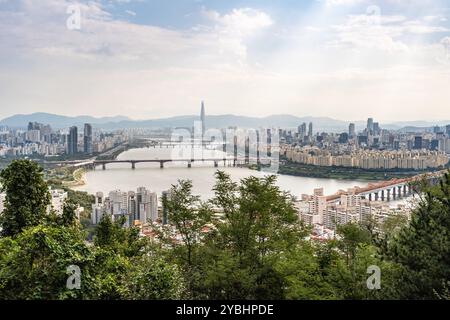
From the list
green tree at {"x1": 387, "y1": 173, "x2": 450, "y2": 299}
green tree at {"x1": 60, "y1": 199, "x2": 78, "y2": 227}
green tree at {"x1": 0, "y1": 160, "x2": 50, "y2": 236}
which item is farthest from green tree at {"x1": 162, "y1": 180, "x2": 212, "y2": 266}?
Result: green tree at {"x1": 387, "y1": 173, "x2": 450, "y2": 299}

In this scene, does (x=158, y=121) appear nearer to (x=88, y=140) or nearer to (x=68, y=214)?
(x=88, y=140)

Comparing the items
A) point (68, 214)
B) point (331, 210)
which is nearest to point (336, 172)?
point (331, 210)

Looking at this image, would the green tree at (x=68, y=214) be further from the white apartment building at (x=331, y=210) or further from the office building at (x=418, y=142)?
the office building at (x=418, y=142)

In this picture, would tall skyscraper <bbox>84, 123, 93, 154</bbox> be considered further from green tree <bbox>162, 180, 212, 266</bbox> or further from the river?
green tree <bbox>162, 180, 212, 266</bbox>

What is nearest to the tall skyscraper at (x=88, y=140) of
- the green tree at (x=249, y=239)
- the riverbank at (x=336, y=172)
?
the riverbank at (x=336, y=172)
